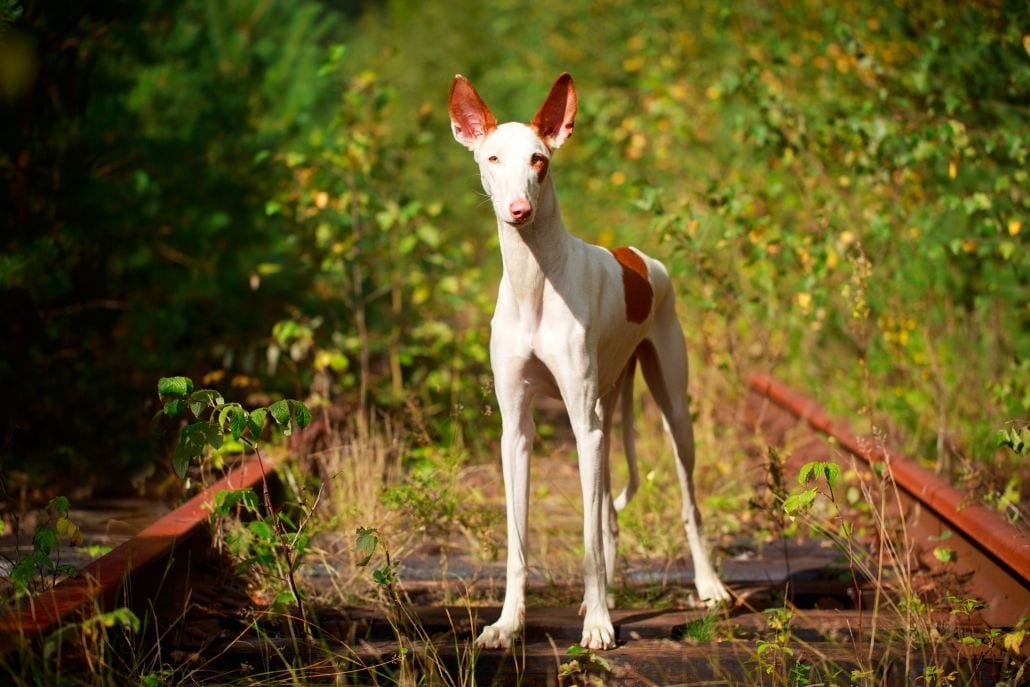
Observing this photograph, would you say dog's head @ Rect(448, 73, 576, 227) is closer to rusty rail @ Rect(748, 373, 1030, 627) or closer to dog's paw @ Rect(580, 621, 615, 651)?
dog's paw @ Rect(580, 621, 615, 651)

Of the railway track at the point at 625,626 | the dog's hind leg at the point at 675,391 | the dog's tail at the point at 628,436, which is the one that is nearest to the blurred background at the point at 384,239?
the railway track at the point at 625,626

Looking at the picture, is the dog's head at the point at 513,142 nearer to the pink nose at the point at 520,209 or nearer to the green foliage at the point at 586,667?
the pink nose at the point at 520,209

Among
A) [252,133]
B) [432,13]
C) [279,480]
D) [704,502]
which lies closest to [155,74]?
[252,133]

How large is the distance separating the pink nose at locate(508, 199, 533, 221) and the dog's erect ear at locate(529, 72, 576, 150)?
0.39 m

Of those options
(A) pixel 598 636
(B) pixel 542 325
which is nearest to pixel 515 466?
(B) pixel 542 325

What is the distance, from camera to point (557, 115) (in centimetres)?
387

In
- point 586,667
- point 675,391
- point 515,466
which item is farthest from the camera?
point 675,391

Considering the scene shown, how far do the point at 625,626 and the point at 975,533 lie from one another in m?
1.42

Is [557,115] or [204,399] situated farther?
[557,115]

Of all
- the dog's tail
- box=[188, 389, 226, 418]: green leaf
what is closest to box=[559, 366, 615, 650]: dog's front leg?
the dog's tail

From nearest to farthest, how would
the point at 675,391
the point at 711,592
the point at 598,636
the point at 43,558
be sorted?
1. the point at 43,558
2. the point at 598,636
3. the point at 711,592
4. the point at 675,391

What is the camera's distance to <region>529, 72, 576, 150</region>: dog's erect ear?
3.83 metres

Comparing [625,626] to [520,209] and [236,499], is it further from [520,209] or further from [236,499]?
[520,209]

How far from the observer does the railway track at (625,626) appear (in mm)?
3408
